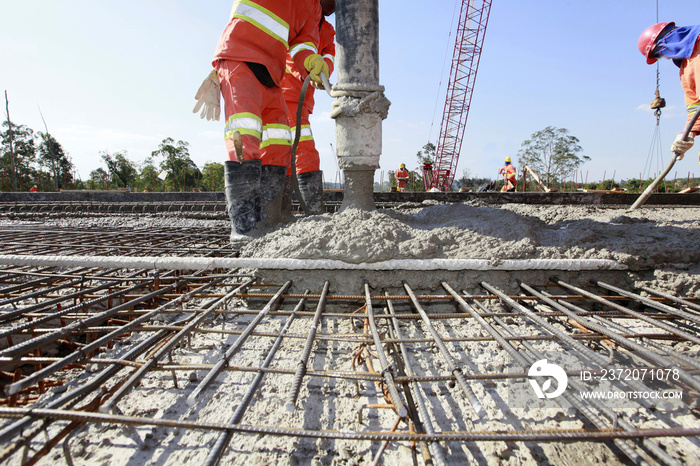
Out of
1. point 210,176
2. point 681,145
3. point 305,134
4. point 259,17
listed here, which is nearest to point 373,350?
point 259,17

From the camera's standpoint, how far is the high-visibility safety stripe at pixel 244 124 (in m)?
2.59

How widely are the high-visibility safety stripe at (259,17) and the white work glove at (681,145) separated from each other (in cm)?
414

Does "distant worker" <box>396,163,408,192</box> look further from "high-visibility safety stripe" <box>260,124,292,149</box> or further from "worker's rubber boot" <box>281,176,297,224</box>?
"high-visibility safety stripe" <box>260,124,292,149</box>

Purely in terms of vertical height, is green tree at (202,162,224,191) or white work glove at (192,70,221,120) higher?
green tree at (202,162,224,191)

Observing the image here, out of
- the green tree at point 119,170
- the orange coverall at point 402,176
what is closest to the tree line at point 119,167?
the green tree at point 119,170

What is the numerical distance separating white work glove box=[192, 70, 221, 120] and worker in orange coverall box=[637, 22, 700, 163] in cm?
467

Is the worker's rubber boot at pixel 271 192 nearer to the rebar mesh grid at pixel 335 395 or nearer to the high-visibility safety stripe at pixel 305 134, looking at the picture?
the high-visibility safety stripe at pixel 305 134

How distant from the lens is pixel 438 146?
3622 centimetres

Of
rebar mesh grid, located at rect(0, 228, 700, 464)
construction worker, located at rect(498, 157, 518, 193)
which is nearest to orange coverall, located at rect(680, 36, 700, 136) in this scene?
rebar mesh grid, located at rect(0, 228, 700, 464)

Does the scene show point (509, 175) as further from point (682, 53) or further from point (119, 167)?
point (119, 167)

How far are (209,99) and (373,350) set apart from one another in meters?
2.81

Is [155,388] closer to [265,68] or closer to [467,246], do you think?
[467,246]

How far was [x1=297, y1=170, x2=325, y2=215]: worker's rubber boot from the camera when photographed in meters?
3.62

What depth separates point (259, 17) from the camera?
2.57 m
